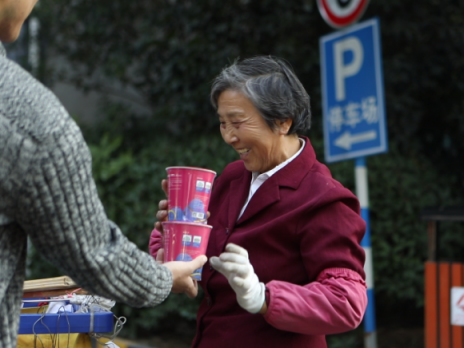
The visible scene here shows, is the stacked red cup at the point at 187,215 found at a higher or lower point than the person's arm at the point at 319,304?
higher

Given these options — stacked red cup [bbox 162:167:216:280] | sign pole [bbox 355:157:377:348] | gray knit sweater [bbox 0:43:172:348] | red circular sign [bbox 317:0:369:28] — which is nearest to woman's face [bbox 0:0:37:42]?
gray knit sweater [bbox 0:43:172:348]

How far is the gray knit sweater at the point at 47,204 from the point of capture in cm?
127

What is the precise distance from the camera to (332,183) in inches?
78.7

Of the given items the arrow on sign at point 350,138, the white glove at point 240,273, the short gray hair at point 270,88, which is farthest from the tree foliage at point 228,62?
the white glove at point 240,273

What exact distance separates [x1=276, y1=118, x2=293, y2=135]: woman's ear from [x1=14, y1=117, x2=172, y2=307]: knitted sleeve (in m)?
0.76

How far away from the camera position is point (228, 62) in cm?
641

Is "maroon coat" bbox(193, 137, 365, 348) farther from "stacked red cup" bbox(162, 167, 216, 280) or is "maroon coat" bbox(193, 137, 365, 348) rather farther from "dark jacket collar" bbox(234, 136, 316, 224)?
"stacked red cup" bbox(162, 167, 216, 280)

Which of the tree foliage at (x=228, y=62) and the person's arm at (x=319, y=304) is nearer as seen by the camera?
the person's arm at (x=319, y=304)

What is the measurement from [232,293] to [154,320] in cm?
405

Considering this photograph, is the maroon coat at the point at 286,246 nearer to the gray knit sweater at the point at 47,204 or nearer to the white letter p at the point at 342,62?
the gray knit sweater at the point at 47,204

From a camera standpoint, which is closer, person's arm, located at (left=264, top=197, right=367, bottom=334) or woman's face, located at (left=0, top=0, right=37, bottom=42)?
woman's face, located at (left=0, top=0, right=37, bottom=42)

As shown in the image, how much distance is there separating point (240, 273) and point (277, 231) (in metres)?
0.35

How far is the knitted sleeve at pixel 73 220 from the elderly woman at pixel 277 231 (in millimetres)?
277

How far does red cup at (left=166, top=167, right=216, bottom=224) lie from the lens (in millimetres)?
1891
